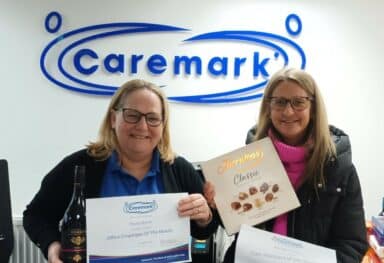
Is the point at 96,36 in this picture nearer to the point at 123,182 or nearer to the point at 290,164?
the point at 123,182

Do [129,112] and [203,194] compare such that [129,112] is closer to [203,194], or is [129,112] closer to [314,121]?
[203,194]

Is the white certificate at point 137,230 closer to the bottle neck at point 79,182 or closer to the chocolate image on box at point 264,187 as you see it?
the bottle neck at point 79,182

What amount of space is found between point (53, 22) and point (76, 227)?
88.0 inches

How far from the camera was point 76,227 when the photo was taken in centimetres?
140

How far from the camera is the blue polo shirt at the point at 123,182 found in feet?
5.00

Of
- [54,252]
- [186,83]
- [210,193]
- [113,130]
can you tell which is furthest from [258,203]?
[186,83]

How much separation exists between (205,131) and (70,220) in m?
2.00

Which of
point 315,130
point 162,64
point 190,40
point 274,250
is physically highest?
point 190,40

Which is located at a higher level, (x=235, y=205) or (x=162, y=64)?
(x=162, y=64)

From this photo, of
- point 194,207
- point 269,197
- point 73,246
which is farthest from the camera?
point 269,197

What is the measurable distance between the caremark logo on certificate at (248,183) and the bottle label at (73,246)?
1.68 feet

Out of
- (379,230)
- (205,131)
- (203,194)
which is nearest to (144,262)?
(203,194)

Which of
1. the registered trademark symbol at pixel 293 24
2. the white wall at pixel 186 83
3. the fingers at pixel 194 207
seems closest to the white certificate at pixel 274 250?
the fingers at pixel 194 207

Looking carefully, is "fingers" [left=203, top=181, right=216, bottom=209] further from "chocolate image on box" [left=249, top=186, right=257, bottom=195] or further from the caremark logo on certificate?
"chocolate image on box" [left=249, top=186, right=257, bottom=195]
